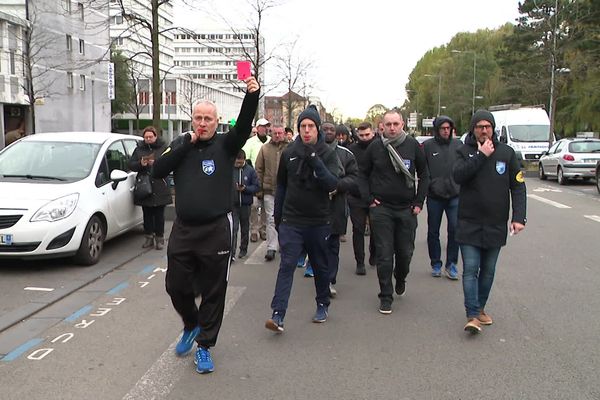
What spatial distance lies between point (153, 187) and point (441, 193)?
4.03 metres

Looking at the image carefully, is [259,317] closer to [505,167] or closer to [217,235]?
[217,235]

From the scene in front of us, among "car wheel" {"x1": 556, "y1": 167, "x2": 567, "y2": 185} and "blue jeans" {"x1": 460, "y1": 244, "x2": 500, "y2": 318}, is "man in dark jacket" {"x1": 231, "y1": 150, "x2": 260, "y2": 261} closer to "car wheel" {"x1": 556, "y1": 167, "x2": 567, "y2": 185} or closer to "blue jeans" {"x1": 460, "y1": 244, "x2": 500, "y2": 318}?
"blue jeans" {"x1": 460, "y1": 244, "x2": 500, "y2": 318}

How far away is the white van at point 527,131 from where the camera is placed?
2603 cm

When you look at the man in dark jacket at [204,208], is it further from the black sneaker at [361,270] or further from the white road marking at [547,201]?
the white road marking at [547,201]

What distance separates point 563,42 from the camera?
32.0m

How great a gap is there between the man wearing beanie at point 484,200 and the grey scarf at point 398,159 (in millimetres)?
623

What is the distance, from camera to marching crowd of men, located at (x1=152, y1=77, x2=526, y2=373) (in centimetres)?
399

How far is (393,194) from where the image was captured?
554 cm

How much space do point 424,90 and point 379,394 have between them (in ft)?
278

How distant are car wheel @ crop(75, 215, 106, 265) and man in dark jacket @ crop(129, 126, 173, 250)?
81cm

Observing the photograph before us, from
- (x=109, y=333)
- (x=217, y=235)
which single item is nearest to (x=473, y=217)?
(x=217, y=235)

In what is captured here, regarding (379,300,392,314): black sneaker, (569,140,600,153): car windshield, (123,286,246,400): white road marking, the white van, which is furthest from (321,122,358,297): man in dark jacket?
the white van

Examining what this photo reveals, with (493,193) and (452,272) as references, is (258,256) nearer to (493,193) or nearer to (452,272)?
(452,272)

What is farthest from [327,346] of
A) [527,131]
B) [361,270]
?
[527,131]
